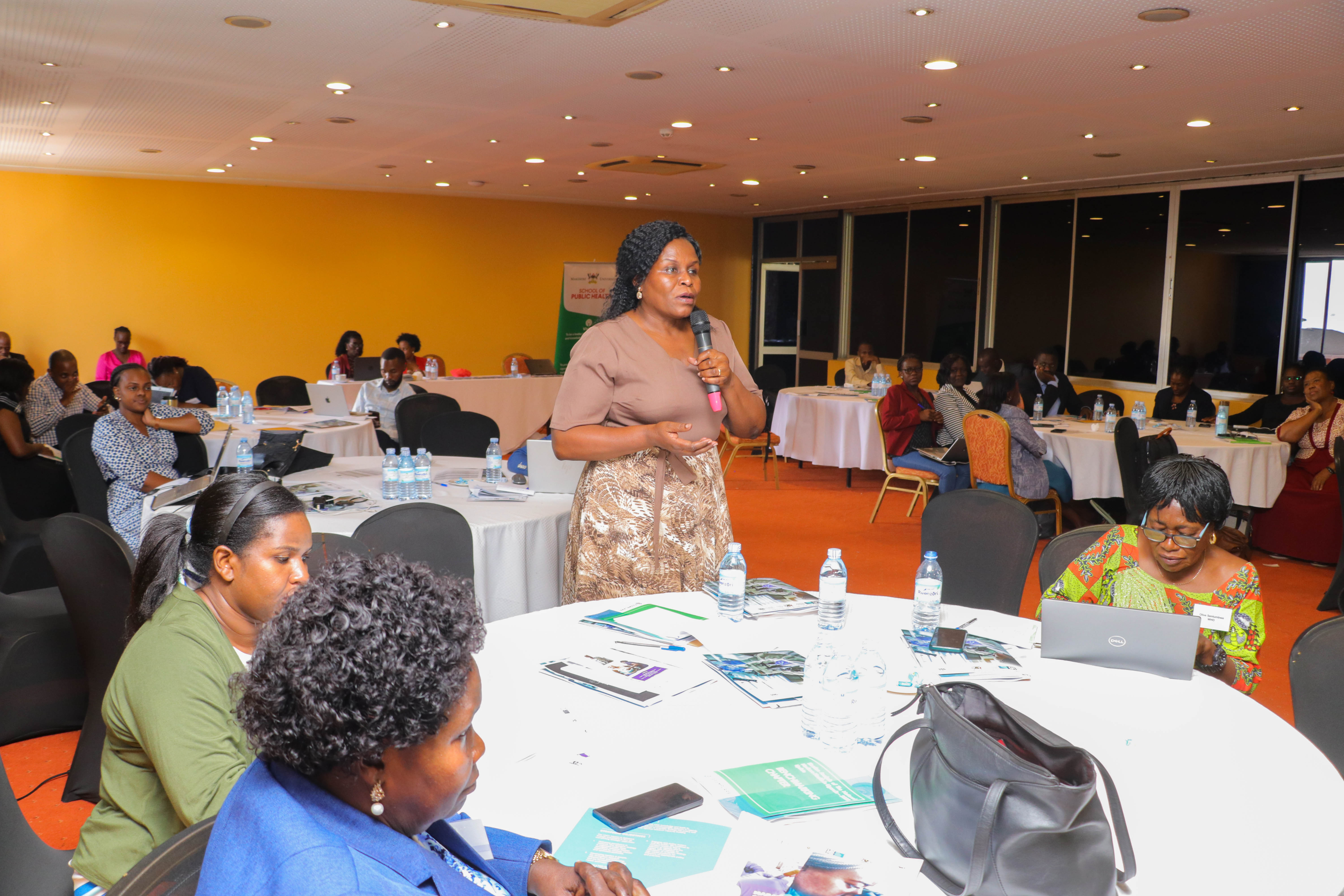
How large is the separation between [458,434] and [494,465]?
1.22 metres

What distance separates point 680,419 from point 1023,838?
5.52ft

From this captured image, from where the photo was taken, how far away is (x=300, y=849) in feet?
2.88

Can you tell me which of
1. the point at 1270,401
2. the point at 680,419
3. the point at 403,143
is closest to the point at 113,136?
the point at 403,143

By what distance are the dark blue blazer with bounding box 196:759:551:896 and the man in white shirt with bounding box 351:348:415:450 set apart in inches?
300

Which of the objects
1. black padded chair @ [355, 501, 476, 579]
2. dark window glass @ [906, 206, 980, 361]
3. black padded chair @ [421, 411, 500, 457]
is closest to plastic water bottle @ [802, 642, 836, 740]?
black padded chair @ [355, 501, 476, 579]

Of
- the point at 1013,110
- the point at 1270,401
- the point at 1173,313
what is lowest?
the point at 1270,401

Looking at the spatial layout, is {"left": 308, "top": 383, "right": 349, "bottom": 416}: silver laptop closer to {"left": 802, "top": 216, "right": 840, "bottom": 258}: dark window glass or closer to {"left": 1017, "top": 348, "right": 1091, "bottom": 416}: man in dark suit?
{"left": 1017, "top": 348, "right": 1091, "bottom": 416}: man in dark suit

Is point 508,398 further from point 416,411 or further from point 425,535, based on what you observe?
point 425,535

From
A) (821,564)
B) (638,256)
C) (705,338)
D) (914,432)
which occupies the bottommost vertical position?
(821,564)

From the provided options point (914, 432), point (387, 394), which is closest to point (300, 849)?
point (914, 432)

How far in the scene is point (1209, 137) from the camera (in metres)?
7.80

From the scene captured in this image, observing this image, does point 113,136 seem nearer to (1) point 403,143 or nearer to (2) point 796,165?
(1) point 403,143

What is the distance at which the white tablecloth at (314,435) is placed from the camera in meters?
6.34

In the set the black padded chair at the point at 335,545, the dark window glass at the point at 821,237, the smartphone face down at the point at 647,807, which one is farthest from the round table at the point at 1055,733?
the dark window glass at the point at 821,237
